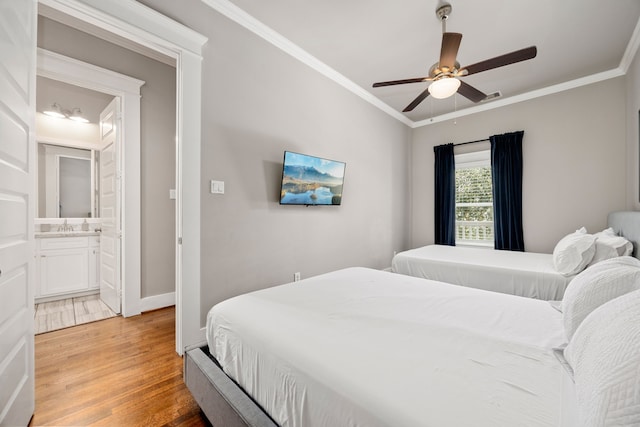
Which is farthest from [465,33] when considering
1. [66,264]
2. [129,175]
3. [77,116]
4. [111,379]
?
[66,264]

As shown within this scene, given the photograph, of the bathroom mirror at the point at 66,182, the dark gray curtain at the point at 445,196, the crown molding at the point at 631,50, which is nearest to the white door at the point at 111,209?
the bathroom mirror at the point at 66,182

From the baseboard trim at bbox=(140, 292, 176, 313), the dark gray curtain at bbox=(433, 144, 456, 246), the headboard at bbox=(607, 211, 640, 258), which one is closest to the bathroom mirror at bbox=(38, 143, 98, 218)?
the baseboard trim at bbox=(140, 292, 176, 313)

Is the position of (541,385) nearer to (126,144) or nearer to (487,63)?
(487,63)

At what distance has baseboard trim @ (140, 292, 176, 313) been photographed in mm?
3021

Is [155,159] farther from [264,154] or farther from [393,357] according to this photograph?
[393,357]

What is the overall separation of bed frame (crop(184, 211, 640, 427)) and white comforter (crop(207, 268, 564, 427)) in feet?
0.13

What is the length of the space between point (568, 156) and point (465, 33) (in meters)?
2.31

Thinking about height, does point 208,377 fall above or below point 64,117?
below

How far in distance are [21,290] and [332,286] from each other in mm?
1681

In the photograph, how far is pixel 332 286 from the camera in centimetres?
187

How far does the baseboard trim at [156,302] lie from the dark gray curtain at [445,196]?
13.5ft

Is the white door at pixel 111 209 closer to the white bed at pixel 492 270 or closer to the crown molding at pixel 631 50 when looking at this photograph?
the white bed at pixel 492 270

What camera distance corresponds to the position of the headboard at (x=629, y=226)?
212 centimetres

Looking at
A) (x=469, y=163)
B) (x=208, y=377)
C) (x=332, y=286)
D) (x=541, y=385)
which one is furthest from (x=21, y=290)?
(x=469, y=163)
